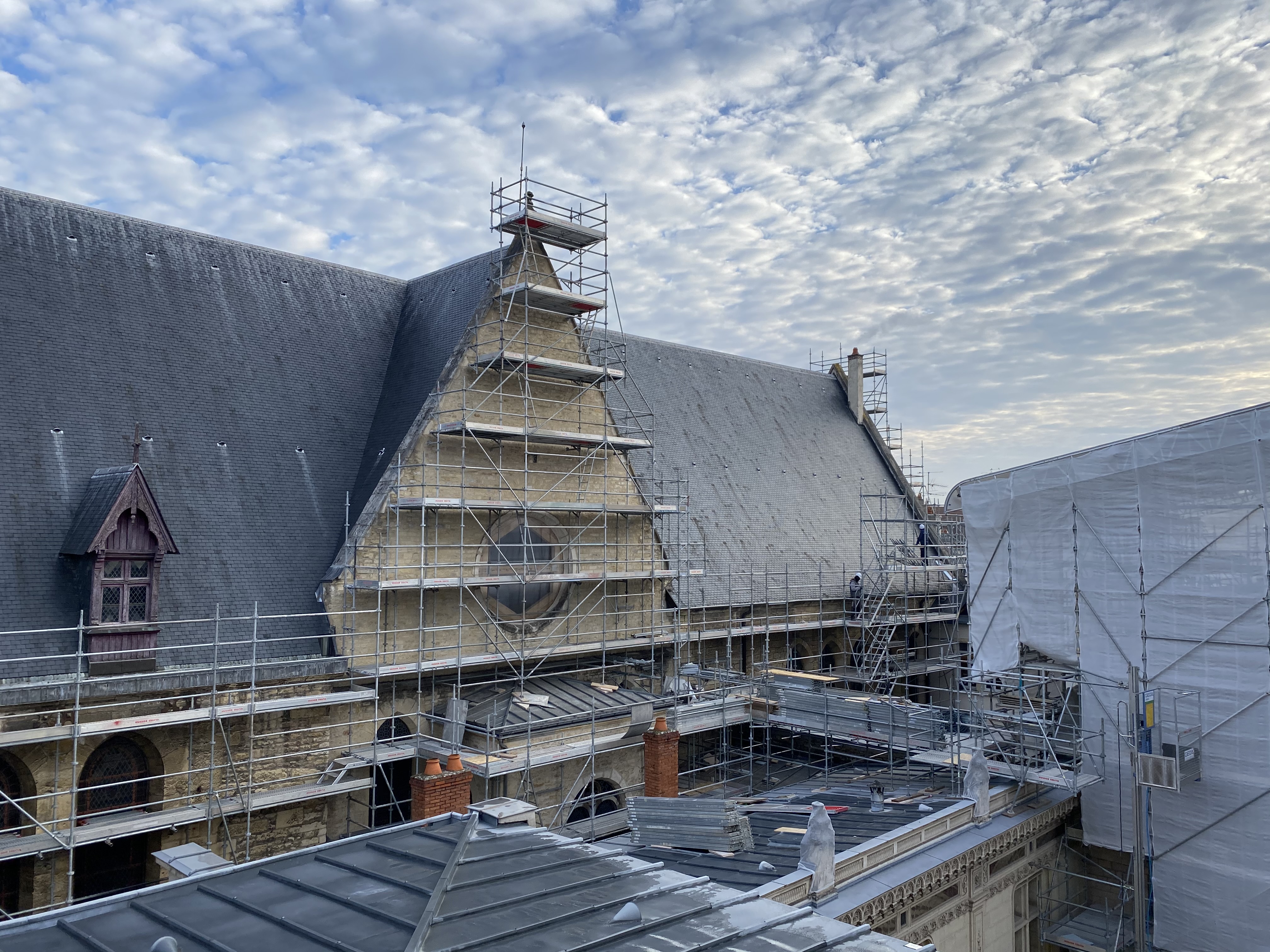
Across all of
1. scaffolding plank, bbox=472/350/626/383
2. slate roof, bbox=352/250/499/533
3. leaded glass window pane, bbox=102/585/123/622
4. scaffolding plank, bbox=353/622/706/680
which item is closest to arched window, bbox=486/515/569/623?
scaffolding plank, bbox=353/622/706/680

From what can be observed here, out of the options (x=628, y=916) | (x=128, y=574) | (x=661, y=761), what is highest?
(x=128, y=574)

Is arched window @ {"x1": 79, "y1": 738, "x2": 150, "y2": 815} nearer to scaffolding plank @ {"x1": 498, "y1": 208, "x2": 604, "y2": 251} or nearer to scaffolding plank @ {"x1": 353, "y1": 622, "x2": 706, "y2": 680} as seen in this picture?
scaffolding plank @ {"x1": 353, "y1": 622, "x2": 706, "y2": 680}

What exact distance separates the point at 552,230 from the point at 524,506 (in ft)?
22.1

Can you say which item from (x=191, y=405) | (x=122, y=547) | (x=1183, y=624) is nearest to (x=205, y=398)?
(x=191, y=405)

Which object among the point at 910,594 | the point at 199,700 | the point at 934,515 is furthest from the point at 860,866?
the point at 934,515

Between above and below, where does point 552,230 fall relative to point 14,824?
above

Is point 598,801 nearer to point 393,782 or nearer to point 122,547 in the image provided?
point 393,782

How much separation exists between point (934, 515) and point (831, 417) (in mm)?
6479

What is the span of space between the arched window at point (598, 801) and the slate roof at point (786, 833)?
10.9ft

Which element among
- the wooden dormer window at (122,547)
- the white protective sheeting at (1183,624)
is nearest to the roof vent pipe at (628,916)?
the wooden dormer window at (122,547)

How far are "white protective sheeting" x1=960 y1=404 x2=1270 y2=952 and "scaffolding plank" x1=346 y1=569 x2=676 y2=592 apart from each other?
28.3 feet

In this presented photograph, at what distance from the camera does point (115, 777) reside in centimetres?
1403

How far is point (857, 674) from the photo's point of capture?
27609 millimetres

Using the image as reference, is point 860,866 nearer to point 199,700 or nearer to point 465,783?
point 465,783
